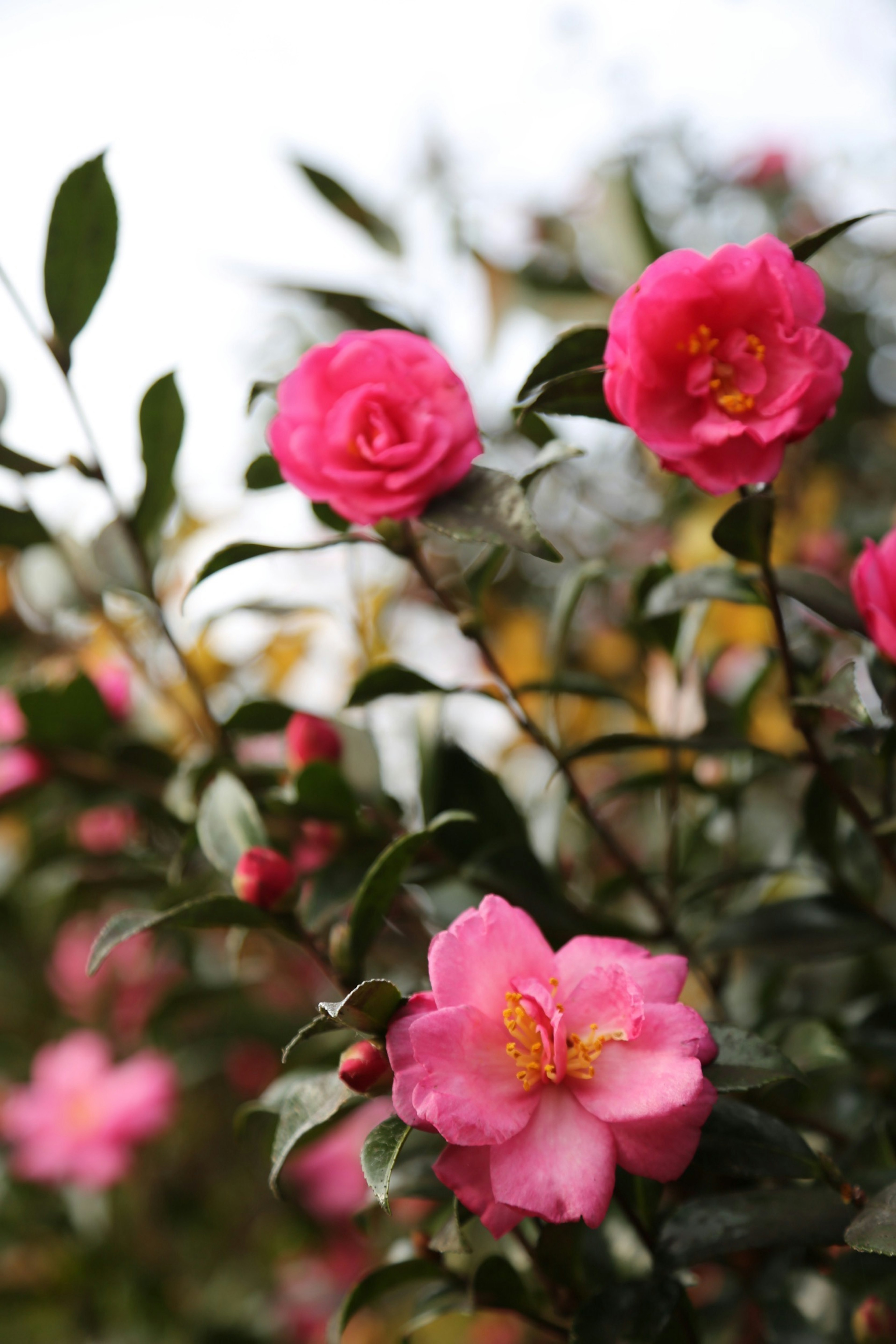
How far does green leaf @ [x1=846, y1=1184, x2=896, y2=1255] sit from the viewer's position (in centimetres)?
38

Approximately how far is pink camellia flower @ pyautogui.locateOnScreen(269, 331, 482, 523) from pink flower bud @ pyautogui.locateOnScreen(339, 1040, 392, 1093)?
10.2 inches

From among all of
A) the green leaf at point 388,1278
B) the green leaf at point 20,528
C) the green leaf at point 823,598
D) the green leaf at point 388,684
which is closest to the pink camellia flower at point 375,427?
the green leaf at point 388,684

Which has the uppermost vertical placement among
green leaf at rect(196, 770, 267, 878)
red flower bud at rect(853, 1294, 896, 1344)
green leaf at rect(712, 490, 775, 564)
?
green leaf at rect(712, 490, 775, 564)

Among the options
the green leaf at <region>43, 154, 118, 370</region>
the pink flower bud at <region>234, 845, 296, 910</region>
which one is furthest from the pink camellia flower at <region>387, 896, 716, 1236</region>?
the green leaf at <region>43, 154, 118, 370</region>

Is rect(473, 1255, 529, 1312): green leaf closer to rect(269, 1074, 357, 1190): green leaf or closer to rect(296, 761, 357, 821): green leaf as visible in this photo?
rect(269, 1074, 357, 1190): green leaf

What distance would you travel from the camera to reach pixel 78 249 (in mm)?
623

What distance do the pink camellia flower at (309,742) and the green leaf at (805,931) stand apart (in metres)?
0.29

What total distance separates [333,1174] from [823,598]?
3.82 ft

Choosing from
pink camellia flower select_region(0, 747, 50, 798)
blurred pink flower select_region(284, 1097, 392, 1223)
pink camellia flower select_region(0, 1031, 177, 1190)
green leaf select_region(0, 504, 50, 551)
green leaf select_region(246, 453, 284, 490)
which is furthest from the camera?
blurred pink flower select_region(284, 1097, 392, 1223)

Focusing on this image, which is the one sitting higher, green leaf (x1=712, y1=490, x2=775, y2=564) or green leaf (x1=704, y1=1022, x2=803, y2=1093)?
green leaf (x1=712, y1=490, x2=775, y2=564)

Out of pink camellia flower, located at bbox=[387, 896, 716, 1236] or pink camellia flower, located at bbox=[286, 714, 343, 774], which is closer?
pink camellia flower, located at bbox=[387, 896, 716, 1236]

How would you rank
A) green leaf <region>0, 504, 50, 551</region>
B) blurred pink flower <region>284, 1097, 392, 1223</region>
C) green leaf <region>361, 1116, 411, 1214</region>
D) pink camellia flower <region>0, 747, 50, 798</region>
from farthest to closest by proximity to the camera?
blurred pink flower <region>284, 1097, 392, 1223</region>, pink camellia flower <region>0, 747, 50, 798</region>, green leaf <region>0, 504, 50, 551</region>, green leaf <region>361, 1116, 411, 1214</region>

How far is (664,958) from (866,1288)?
0.99 feet

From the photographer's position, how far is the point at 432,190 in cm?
144
